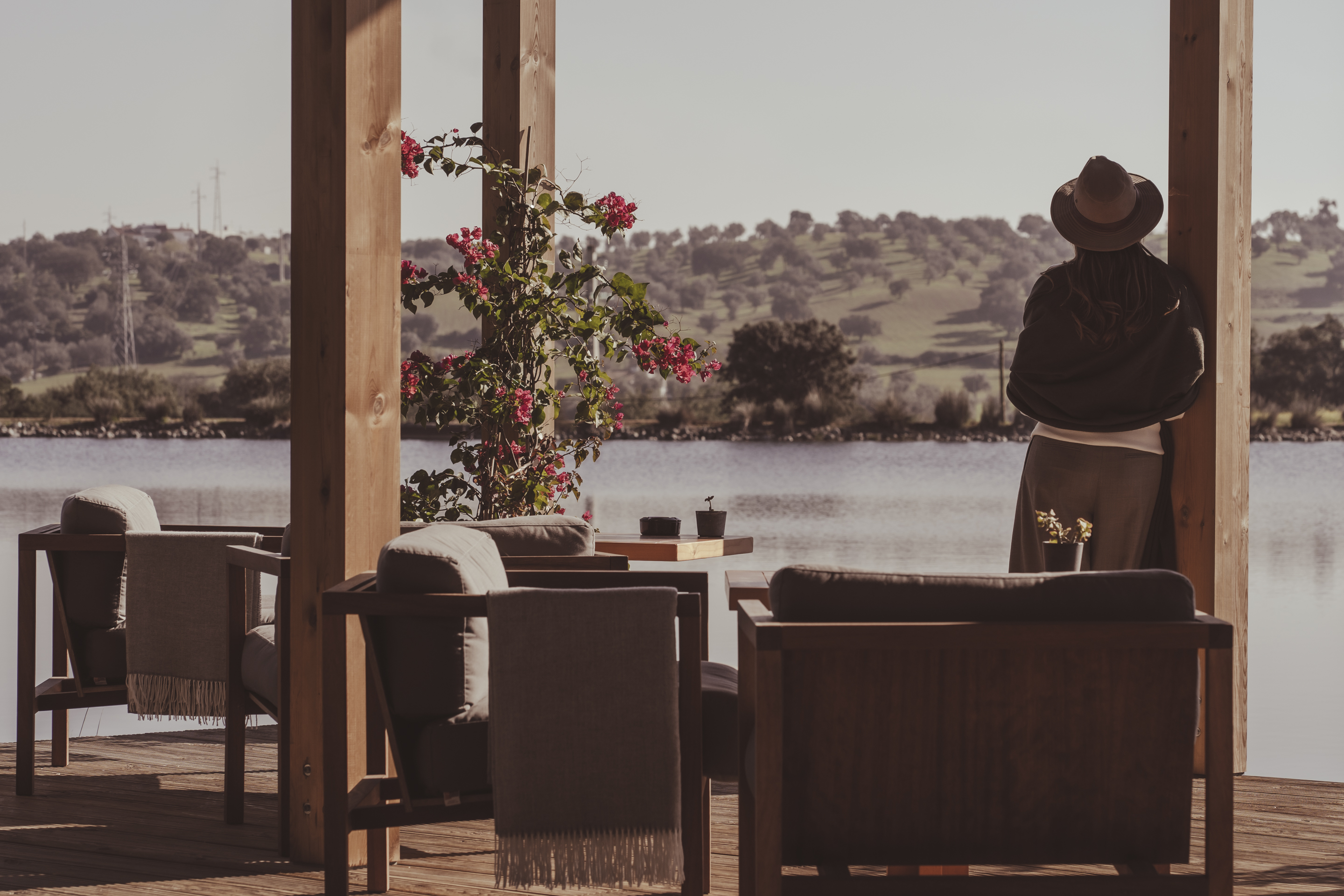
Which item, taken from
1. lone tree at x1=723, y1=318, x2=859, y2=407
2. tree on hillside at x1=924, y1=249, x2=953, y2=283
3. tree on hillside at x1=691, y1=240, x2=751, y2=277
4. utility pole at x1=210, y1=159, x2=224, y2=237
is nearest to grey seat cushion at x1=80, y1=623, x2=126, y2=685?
utility pole at x1=210, y1=159, x2=224, y2=237

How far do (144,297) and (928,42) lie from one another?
14619 mm

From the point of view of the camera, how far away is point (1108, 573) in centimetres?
165

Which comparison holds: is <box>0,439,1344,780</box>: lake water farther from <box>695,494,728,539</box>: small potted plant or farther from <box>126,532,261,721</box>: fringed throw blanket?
<box>126,532,261,721</box>: fringed throw blanket

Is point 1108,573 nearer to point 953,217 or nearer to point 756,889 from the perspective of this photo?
point 756,889

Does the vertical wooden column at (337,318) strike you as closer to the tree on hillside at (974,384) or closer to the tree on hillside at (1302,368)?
the tree on hillside at (1302,368)

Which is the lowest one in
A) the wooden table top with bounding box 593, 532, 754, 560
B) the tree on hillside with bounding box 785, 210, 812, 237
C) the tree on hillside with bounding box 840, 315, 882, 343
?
the wooden table top with bounding box 593, 532, 754, 560

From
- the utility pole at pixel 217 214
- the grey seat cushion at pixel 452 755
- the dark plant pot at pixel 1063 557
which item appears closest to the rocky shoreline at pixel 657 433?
the dark plant pot at pixel 1063 557

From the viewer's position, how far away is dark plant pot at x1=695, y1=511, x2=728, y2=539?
11.9 feet

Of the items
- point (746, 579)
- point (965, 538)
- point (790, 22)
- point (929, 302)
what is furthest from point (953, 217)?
point (746, 579)

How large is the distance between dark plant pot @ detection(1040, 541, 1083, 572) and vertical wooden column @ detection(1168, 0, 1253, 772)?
0.86 meters

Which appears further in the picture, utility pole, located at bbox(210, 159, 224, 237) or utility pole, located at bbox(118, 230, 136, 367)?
utility pole, located at bbox(210, 159, 224, 237)

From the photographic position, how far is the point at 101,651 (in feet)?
9.44

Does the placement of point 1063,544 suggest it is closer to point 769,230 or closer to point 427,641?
point 427,641

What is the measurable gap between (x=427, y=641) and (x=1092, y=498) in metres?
1.73
